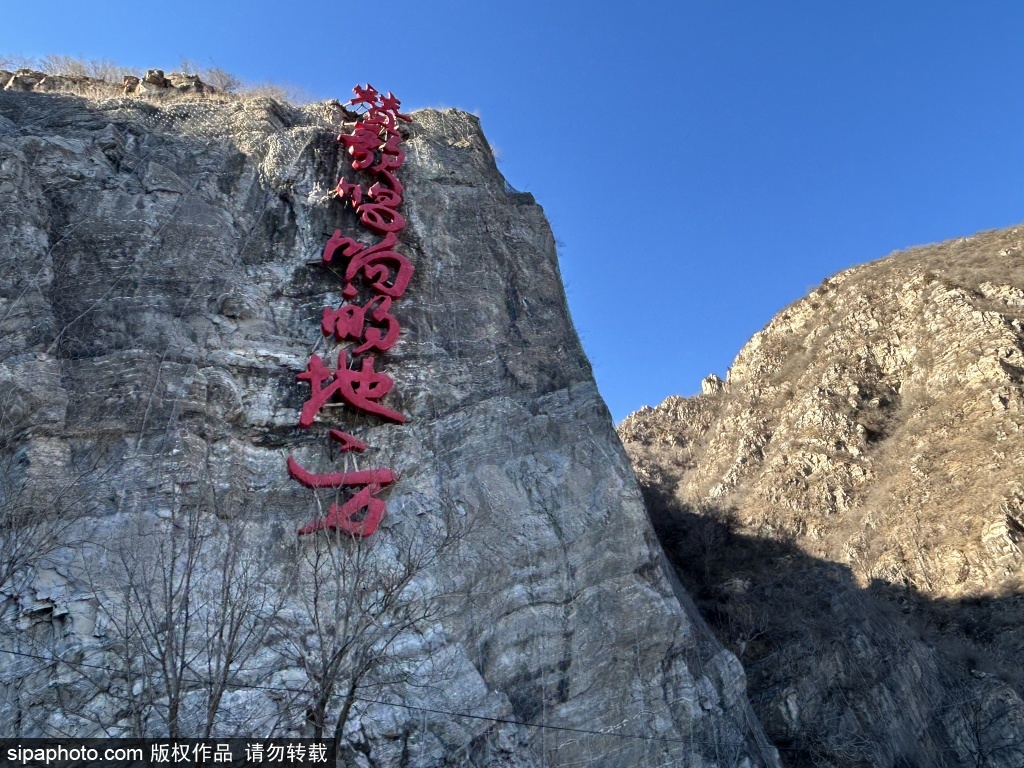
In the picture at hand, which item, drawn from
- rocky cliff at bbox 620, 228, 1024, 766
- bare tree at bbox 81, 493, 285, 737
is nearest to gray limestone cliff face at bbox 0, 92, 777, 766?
bare tree at bbox 81, 493, 285, 737

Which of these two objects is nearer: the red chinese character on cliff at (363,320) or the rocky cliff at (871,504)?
the red chinese character on cliff at (363,320)

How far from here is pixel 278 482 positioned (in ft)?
33.0

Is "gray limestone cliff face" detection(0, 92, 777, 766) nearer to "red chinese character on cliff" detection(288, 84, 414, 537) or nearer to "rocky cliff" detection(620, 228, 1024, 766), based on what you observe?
"red chinese character on cliff" detection(288, 84, 414, 537)

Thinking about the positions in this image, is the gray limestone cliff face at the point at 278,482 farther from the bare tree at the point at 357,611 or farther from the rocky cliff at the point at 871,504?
the rocky cliff at the point at 871,504

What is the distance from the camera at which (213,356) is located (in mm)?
10875

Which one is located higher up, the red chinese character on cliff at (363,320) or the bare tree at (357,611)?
the red chinese character on cliff at (363,320)

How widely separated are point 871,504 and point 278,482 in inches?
719

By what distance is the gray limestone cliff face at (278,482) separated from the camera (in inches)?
317

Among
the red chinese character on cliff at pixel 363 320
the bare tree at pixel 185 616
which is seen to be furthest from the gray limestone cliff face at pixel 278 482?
the red chinese character on cliff at pixel 363 320

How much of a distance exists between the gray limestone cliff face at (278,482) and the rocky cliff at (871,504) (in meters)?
4.04

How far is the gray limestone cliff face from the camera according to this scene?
26.4ft

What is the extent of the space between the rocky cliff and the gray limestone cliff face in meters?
4.04


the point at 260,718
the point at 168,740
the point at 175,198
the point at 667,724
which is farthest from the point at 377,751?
the point at 175,198

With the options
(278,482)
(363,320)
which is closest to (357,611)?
(278,482)
